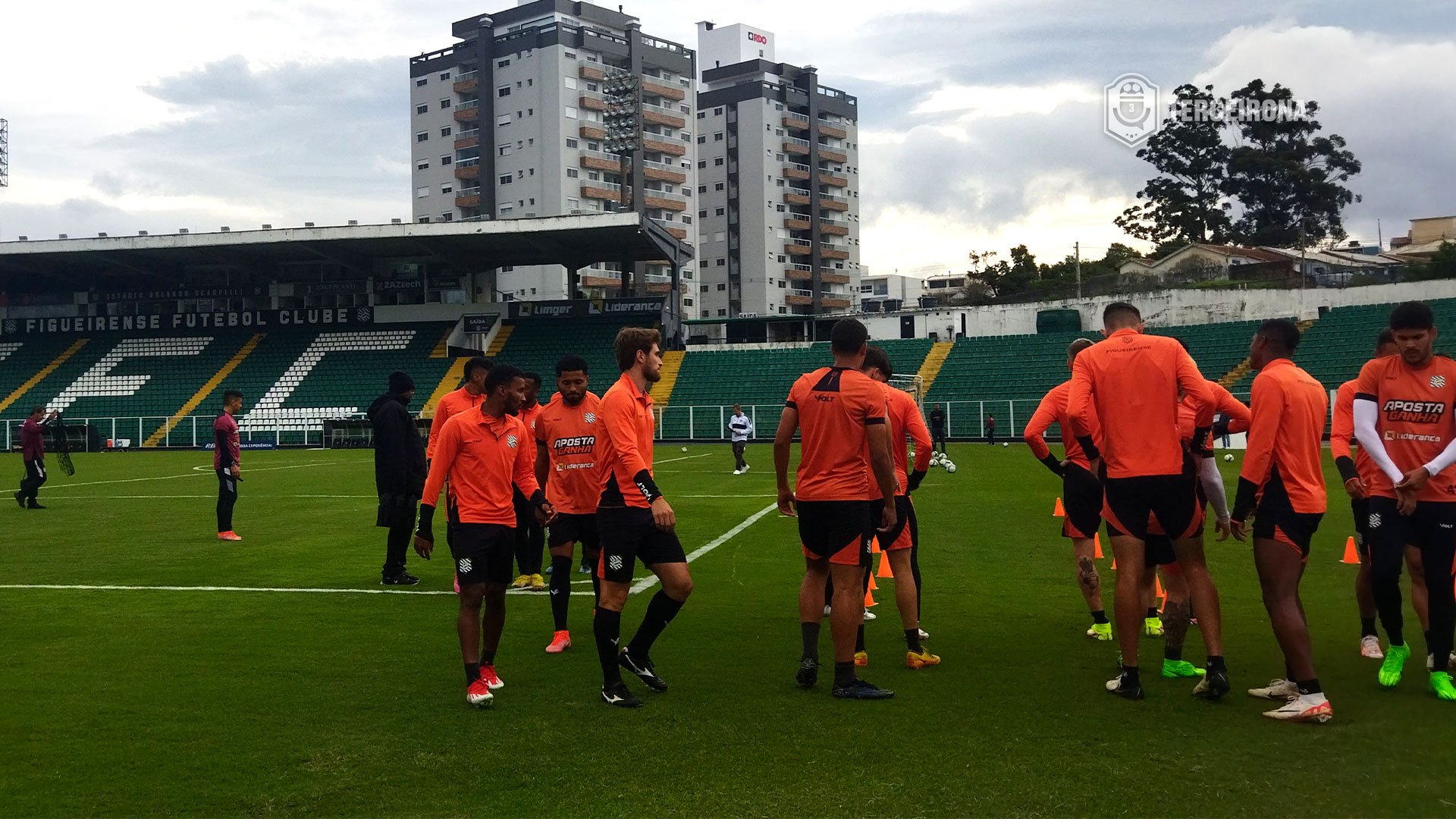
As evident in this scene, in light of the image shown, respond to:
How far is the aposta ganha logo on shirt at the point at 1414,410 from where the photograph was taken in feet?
19.9

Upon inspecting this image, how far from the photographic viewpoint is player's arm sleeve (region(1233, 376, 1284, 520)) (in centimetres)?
591

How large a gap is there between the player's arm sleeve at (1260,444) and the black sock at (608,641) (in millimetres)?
3438

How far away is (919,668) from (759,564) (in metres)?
4.74

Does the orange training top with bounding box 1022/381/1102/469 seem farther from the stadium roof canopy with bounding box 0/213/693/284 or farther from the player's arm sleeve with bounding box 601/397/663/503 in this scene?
the stadium roof canopy with bounding box 0/213/693/284

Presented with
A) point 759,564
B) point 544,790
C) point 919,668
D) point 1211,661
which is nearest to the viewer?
point 544,790

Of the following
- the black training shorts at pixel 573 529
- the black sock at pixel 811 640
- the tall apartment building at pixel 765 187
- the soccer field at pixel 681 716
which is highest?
the tall apartment building at pixel 765 187

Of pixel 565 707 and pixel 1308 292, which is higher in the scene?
pixel 1308 292

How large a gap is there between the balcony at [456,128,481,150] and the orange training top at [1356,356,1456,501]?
81132 mm

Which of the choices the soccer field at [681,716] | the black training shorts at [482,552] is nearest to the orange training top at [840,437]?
the soccer field at [681,716]

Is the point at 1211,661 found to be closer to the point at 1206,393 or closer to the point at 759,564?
the point at 1206,393

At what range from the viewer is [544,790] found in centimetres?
472

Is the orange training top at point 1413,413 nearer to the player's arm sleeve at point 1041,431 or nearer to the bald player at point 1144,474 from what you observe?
the bald player at point 1144,474

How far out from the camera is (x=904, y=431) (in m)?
7.68

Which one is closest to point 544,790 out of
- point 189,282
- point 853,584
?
point 853,584
